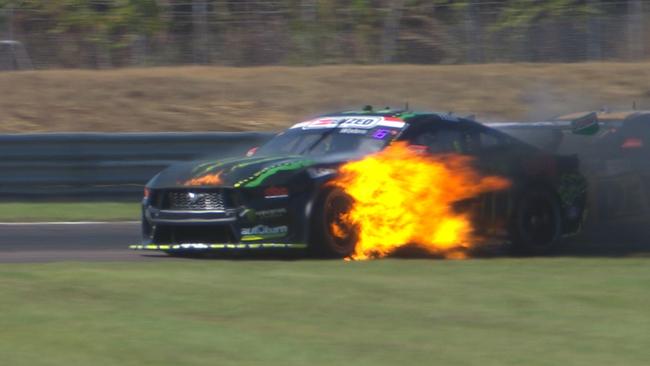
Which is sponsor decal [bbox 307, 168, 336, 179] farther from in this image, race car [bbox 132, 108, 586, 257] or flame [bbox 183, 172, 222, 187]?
flame [bbox 183, 172, 222, 187]

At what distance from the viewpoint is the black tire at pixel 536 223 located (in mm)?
11227

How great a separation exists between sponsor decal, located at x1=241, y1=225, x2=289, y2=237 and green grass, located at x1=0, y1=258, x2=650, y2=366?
84 cm

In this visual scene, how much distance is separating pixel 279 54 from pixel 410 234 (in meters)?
15.1

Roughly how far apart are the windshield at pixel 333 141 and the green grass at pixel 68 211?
4007mm

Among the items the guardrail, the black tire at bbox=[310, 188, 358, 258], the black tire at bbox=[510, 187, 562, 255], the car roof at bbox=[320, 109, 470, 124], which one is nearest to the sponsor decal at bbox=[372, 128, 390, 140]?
the car roof at bbox=[320, 109, 470, 124]

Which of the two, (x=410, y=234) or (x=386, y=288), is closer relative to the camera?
(x=386, y=288)

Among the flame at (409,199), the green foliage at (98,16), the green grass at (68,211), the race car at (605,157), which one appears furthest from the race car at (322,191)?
the green foliage at (98,16)

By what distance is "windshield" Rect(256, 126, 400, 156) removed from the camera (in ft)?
35.7

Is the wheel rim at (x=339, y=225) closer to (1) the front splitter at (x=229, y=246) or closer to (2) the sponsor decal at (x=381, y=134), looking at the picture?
(1) the front splitter at (x=229, y=246)

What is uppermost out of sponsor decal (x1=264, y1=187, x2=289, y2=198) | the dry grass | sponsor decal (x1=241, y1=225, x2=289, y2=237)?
sponsor decal (x1=264, y1=187, x2=289, y2=198)

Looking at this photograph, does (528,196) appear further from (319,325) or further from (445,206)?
(319,325)

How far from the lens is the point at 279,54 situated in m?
25.5

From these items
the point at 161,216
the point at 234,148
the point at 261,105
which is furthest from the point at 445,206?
the point at 261,105

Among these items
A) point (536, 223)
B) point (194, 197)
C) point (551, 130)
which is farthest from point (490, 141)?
point (194, 197)
